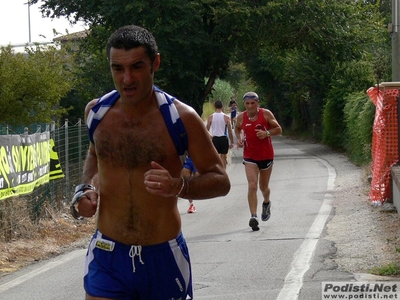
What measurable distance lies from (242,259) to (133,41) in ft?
19.2

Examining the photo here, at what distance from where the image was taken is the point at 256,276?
329 inches

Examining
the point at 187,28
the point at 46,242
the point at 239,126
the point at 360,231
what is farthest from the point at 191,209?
the point at 187,28

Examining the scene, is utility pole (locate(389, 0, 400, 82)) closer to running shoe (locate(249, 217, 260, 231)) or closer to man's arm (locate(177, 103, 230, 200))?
running shoe (locate(249, 217, 260, 231))

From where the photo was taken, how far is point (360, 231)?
1142cm

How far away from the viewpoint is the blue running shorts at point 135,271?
Answer: 3.99 m

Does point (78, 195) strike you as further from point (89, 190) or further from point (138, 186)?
point (138, 186)

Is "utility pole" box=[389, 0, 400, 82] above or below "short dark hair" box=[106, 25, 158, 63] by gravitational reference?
above

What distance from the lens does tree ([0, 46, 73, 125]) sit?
2197 centimetres

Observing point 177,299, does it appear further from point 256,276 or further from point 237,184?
point 237,184

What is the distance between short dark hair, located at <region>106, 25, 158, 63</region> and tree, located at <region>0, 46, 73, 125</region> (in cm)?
1812

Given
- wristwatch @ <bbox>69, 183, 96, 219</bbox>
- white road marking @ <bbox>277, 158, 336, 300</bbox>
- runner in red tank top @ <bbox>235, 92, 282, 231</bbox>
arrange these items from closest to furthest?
wristwatch @ <bbox>69, 183, 96, 219</bbox> → white road marking @ <bbox>277, 158, 336, 300</bbox> → runner in red tank top @ <bbox>235, 92, 282, 231</bbox>

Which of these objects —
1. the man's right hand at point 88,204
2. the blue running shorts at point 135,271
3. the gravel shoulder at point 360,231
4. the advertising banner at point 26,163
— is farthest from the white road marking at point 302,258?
the advertising banner at point 26,163

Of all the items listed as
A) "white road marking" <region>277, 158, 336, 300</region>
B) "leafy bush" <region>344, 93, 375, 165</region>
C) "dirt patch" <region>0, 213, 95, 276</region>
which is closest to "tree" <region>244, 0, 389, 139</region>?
"leafy bush" <region>344, 93, 375, 165</region>

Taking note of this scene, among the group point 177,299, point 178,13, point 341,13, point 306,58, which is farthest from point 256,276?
point 306,58
